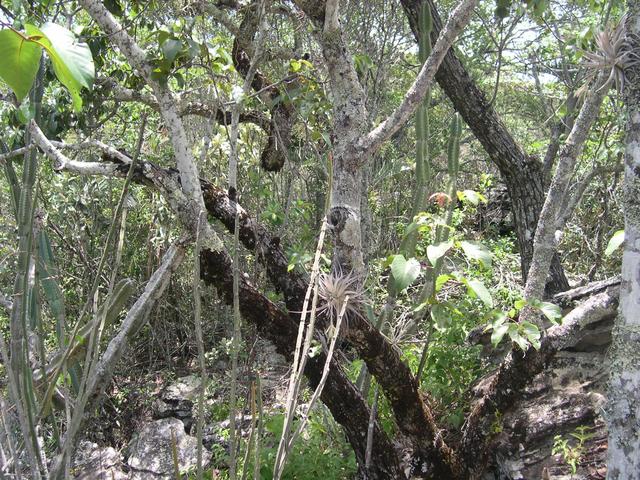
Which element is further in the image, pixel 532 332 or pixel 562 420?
pixel 562 420

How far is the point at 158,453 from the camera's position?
13.1 ft

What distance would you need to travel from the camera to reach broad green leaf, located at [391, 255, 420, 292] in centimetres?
193

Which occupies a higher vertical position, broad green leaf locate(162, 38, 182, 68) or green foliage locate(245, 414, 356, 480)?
broad green leaf locate(162, 38, 182, 68)

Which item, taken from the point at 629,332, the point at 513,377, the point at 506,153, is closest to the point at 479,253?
the point at 629,332

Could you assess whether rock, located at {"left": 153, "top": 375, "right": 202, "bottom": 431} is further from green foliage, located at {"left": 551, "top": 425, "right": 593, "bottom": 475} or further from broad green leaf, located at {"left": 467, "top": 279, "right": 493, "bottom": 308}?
broad green leaf, located at {"left": 467, "top": 279, "right": 493, "bottom": 308}

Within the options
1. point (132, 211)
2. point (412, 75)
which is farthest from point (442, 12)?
point (132, 211)

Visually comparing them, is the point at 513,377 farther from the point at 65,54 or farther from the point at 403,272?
the point at 65,54

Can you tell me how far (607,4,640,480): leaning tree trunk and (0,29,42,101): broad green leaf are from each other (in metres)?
1.67

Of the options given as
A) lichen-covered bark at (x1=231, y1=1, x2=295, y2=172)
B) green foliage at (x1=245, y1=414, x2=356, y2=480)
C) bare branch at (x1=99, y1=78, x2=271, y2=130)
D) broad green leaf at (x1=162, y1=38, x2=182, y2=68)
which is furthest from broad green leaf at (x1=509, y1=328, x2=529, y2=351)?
lichen-covered bark at (x1=231, y1=1, x2=295, y2=172)

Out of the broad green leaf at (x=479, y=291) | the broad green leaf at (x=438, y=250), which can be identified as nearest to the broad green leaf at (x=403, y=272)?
the broad green leaf at (x=438, y=250)

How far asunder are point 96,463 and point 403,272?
2744mm

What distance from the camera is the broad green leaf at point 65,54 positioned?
559 mm

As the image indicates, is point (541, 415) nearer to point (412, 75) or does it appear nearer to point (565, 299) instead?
point (565, 299)

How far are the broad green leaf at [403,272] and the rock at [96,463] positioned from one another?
2.31 metres
